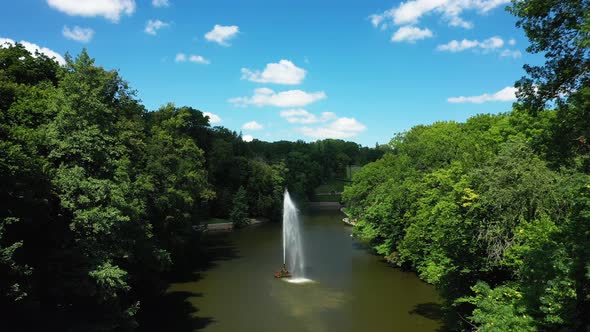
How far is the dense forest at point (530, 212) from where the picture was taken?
10078 millimetres

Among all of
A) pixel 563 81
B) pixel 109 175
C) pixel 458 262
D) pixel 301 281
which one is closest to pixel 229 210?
pixel 301 281

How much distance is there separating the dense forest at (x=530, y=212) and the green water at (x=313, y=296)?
3.19 meters

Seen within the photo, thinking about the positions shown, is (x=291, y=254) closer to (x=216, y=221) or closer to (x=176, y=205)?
(x=176, y=205)

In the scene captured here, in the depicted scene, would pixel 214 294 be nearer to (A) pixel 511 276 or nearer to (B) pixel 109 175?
(B) pixel 109 175

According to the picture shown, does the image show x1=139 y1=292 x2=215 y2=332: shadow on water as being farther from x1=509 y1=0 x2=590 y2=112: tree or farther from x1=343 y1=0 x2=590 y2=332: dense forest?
x1=509 y1=0 x2=590 y2=112: tree

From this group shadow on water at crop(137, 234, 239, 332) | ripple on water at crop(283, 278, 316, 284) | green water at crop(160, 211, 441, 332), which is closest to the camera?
shadow on water at crop(137, 234, 239, 332)

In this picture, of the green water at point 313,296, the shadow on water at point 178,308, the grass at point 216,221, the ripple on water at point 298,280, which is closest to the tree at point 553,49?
the green water at point 313,296

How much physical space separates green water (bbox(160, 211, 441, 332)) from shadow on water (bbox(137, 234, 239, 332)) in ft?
0.57

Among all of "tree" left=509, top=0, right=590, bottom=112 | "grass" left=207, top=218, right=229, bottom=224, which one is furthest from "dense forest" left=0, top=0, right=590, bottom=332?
"grass" left=207, top=218, right=229, bottom=224

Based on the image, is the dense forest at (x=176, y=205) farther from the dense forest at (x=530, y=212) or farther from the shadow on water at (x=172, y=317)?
the shadow on water at (x=172, y=317)

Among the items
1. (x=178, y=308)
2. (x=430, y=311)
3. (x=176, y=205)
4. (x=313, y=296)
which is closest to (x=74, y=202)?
(x=178, y=308)

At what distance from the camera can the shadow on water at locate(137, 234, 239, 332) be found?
2266 cm

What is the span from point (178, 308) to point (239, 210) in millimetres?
36797

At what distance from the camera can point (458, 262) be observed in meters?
18.1
